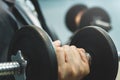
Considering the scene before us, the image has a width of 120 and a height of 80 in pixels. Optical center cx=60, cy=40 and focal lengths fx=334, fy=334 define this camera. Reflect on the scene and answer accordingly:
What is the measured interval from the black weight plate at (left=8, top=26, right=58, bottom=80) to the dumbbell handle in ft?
0.11

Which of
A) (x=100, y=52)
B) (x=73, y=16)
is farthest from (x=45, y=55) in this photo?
(x=73, y=16)

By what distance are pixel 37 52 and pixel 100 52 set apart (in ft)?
0.53

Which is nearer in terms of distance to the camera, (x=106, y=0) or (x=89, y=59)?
(x=89, y=59)

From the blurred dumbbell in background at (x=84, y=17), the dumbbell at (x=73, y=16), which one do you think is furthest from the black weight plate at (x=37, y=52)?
the dumbbell at (x=73, y=16)

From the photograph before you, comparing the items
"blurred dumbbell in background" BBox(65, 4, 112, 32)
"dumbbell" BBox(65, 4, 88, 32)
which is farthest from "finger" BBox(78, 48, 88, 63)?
"dumbbell" BBox(65, 4, 88, 32)

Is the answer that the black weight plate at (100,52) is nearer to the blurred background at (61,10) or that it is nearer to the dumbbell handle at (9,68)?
the dumbbell handle at (9,68)

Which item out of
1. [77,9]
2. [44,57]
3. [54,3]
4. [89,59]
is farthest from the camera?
[54,3]

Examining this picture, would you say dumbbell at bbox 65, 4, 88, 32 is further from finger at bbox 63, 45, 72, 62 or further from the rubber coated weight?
finger at bbox 63, 45, 72, 62

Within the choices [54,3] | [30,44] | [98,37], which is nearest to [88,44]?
[98,37]

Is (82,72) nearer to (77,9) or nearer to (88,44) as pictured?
(88,44)

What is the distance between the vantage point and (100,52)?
755mm

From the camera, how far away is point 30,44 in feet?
2.28

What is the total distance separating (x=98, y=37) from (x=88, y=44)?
0.04 meters

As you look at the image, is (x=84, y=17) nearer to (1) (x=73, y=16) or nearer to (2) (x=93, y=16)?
(2) (x=93, y=16)
